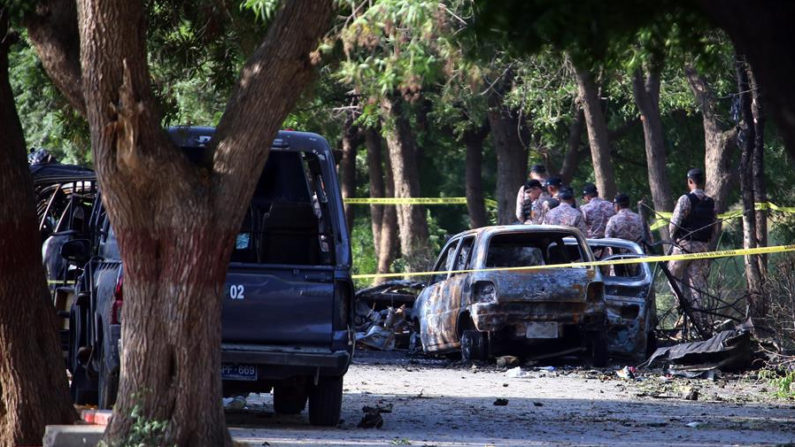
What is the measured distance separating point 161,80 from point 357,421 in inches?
138

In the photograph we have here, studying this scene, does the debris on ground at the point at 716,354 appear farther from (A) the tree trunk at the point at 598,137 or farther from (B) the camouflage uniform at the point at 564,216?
(A) the tree trunk at the point at 598,137

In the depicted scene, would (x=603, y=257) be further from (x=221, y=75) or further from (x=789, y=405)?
(x=221, y=75)

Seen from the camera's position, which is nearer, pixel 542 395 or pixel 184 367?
pixel 184 367

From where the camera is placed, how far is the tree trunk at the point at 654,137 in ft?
79.6

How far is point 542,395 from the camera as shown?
13.9 metres

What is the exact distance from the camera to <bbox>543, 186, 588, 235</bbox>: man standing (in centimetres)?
1936

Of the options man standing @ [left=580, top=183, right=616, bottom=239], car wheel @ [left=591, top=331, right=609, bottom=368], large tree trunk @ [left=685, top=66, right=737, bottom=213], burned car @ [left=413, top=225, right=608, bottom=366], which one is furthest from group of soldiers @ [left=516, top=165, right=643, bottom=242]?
large tree trunk @ [left=685, top=66, right=737, bottom=213]

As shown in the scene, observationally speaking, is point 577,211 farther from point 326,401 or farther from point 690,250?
point 326,401

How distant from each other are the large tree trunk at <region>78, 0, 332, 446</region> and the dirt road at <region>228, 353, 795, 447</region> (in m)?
1.82

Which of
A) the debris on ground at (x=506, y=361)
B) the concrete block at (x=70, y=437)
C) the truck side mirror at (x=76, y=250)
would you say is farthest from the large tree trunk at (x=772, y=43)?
the debris on ground at (x=506, y=361)

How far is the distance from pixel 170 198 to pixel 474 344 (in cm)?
945

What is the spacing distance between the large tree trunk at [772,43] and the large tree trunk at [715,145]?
65.7 feet

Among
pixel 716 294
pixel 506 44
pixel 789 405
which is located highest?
pixel 506 44

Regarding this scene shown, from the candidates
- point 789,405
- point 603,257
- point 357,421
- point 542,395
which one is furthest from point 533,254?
point 357,421
